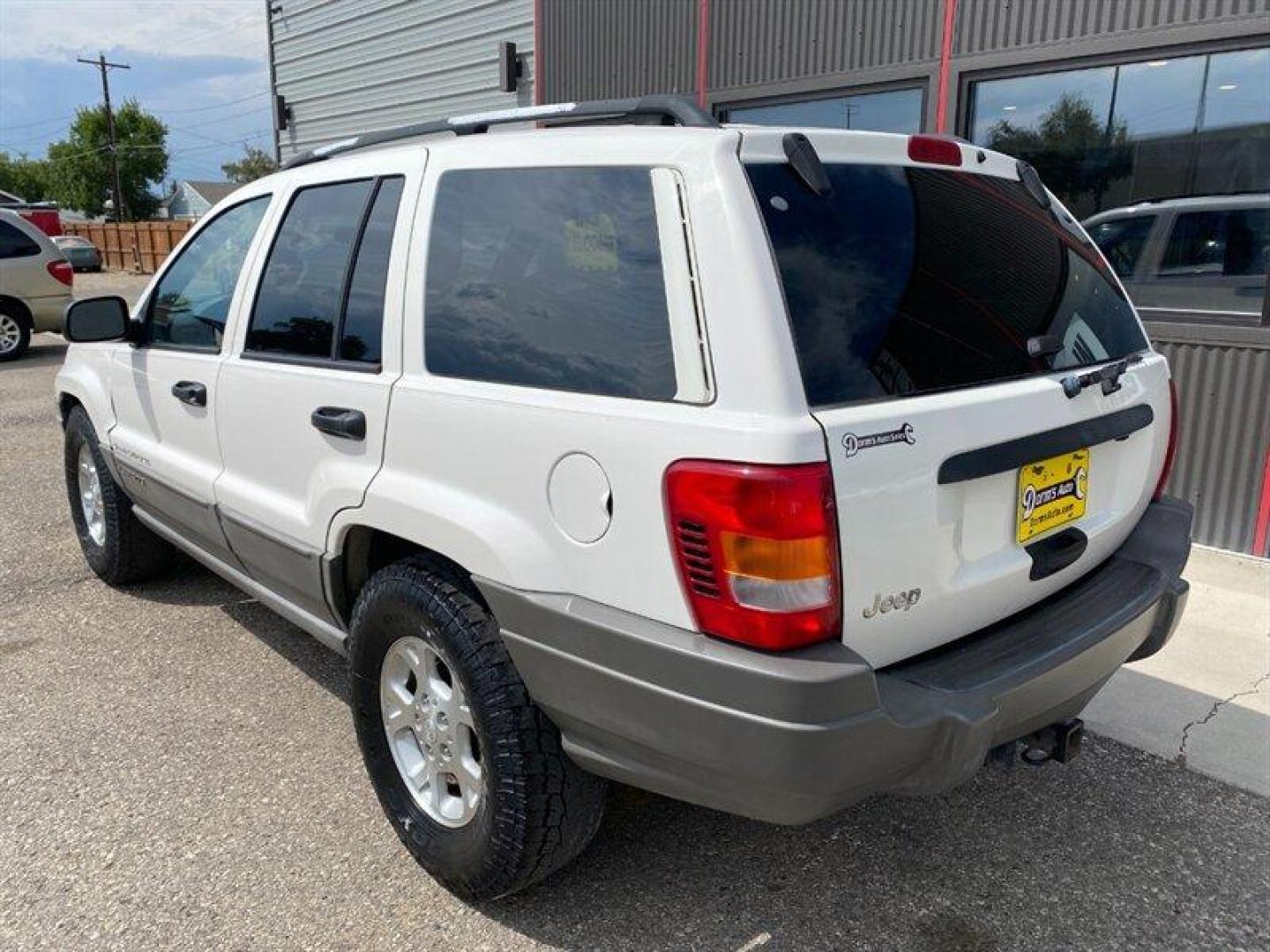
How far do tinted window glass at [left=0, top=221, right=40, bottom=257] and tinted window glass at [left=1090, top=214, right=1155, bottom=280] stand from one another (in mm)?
12572

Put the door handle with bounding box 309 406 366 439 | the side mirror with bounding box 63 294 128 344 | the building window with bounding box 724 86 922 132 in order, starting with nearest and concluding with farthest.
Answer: the door handle with bounding box 309 406 366 439 < the side mirror with bounding box 63 294 128 344 < the building window with bounding box 724 86 922 132

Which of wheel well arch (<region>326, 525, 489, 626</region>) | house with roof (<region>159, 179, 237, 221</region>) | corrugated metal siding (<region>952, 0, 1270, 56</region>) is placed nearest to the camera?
wheel well arch (<region>326, 525, 489, 626</region>)

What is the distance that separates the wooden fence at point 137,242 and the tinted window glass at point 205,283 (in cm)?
2630

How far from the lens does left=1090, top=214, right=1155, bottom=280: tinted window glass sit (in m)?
5.41

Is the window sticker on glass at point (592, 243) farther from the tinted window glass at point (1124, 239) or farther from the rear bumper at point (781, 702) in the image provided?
the tinted window glass at point (1124, 239)

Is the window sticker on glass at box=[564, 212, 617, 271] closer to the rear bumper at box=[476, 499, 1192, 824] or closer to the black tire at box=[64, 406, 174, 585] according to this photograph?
the rear bumper at box=[476, 499, 1192, 824]

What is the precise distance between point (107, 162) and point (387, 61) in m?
76.2

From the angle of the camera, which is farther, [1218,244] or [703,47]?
[703,47]

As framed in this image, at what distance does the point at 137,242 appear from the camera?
2988 cm

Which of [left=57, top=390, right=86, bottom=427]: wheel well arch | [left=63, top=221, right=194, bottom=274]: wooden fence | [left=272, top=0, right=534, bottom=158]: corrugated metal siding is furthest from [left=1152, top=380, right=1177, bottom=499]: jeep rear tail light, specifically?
[left=63, top=221, right=194, bottom=274]: wooden fence

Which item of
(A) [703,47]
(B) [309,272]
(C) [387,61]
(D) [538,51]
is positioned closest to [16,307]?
(C) [387,61]

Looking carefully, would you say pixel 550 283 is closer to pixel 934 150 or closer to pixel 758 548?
pixel 758 548

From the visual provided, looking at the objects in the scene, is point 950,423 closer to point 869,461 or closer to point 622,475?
point 869,461

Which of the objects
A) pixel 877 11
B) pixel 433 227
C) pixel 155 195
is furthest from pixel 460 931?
pixel 155 195
